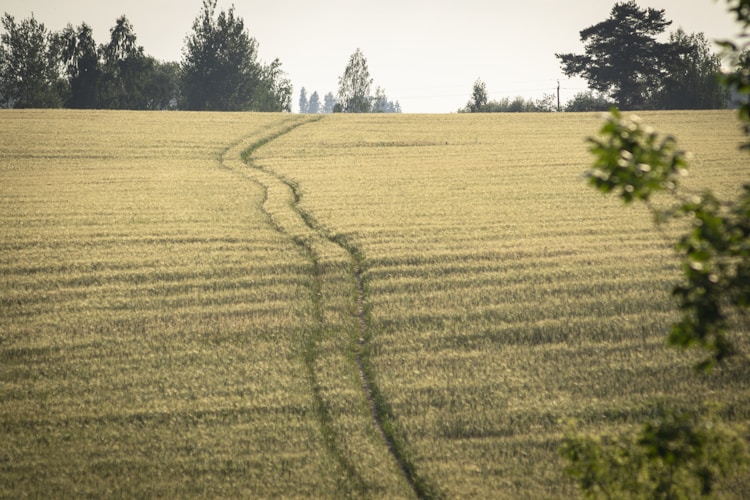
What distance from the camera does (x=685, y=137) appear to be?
155 ft

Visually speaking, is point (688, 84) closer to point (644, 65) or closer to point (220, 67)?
point (644, 65)

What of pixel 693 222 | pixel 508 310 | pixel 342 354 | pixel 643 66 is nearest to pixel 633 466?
pixel 693 222

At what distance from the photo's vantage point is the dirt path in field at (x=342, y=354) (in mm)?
13000

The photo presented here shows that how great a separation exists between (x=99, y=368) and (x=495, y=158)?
30.5 metres

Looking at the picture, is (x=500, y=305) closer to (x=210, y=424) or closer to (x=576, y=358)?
(x=576, y=358)

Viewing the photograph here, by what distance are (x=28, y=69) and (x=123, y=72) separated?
13.1 metres

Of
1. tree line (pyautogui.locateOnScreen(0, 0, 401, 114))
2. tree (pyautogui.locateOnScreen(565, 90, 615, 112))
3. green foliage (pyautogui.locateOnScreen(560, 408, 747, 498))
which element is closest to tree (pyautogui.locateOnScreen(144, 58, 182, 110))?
tree line (pyautogui.locateOnScreen(0, 0, 401, 114))

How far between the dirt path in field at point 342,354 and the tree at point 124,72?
7432cm

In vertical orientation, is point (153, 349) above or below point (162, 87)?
below

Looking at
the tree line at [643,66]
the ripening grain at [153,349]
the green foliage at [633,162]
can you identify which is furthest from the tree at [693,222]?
the tree line at [643,66]

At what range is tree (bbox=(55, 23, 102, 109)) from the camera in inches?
3706

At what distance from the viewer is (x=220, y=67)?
355 ft

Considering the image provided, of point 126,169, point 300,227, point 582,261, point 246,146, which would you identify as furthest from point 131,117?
point 582,261

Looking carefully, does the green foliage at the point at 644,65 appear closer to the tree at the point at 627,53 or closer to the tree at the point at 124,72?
the tree at the point at 627,53
